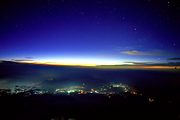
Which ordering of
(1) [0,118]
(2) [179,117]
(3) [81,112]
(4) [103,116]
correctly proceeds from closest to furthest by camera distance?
1. (2) [179,117]
2. (1) [0,118]
3. (4) [103,116]
4. (3) [81,112]

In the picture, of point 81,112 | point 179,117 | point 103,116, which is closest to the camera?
point 179,117

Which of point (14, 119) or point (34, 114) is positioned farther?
point (34, 114)

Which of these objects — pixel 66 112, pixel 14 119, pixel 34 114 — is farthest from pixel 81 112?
pixel 14 119

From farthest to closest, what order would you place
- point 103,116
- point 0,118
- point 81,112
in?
point 81,112 < point 103,116 < point 0,118

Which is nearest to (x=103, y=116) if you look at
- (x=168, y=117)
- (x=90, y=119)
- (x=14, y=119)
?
(x=90, y=119)

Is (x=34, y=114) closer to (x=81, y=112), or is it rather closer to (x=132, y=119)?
(x=81, y=112)

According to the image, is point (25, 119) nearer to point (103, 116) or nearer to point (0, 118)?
point (0, 118)

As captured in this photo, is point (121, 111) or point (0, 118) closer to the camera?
point (0, 118)

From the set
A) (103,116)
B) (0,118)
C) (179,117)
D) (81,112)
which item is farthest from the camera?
(81,112)
